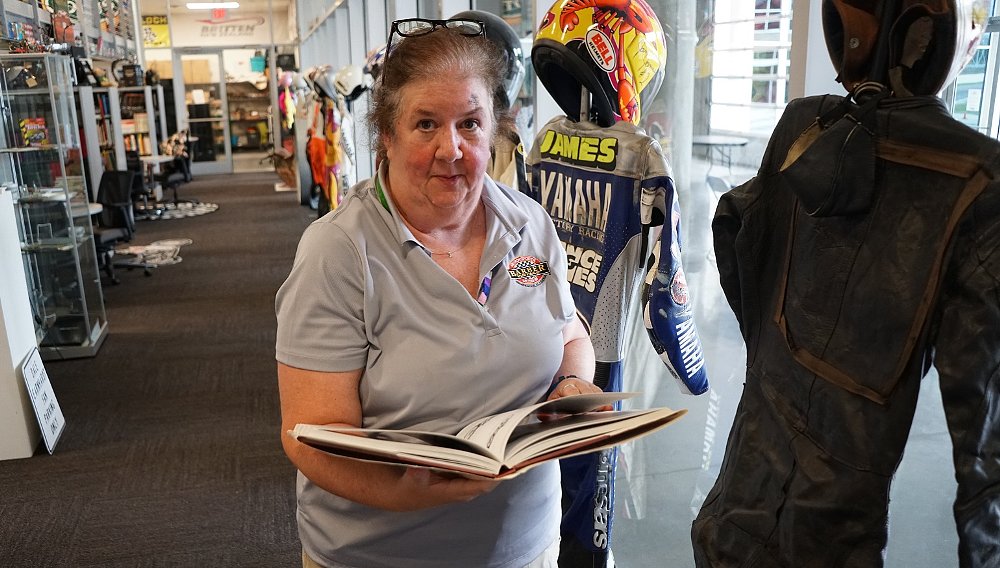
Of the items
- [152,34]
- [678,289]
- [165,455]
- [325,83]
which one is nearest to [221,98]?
[152,34]

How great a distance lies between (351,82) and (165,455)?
130 inches

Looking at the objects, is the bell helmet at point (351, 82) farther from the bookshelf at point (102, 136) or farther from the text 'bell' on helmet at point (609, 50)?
the bookshelf at point (102, 136)

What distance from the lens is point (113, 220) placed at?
8281 mm

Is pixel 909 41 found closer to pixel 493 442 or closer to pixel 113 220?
pixel 493 442

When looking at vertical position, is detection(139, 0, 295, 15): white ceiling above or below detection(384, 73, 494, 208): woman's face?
above

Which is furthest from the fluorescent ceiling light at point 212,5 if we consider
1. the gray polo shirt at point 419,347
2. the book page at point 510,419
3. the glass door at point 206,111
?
the book page at point 510,419

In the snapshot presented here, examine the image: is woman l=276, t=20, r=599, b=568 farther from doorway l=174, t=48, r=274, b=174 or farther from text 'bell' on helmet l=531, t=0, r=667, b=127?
doorway l=174, t=48, r=274, b=174

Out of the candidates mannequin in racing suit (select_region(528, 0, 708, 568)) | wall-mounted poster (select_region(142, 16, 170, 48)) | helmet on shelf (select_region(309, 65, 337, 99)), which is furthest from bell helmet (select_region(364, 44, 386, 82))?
wall-mounted poster (select_region(142, 16, 170, 48))

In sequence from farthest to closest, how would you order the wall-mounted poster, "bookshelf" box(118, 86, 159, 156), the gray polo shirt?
the wall-mounted poster → "bookshelf" box(118, 86, 159, 156) → the gray polo shirt

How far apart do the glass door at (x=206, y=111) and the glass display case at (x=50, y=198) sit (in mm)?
13415

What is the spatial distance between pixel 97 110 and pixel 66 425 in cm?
810

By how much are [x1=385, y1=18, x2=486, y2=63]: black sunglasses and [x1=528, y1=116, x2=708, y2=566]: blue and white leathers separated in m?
0.62

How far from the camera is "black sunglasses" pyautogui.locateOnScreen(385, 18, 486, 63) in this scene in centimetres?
128

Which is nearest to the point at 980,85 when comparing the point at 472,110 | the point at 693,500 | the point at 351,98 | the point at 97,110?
the point at 472,110
